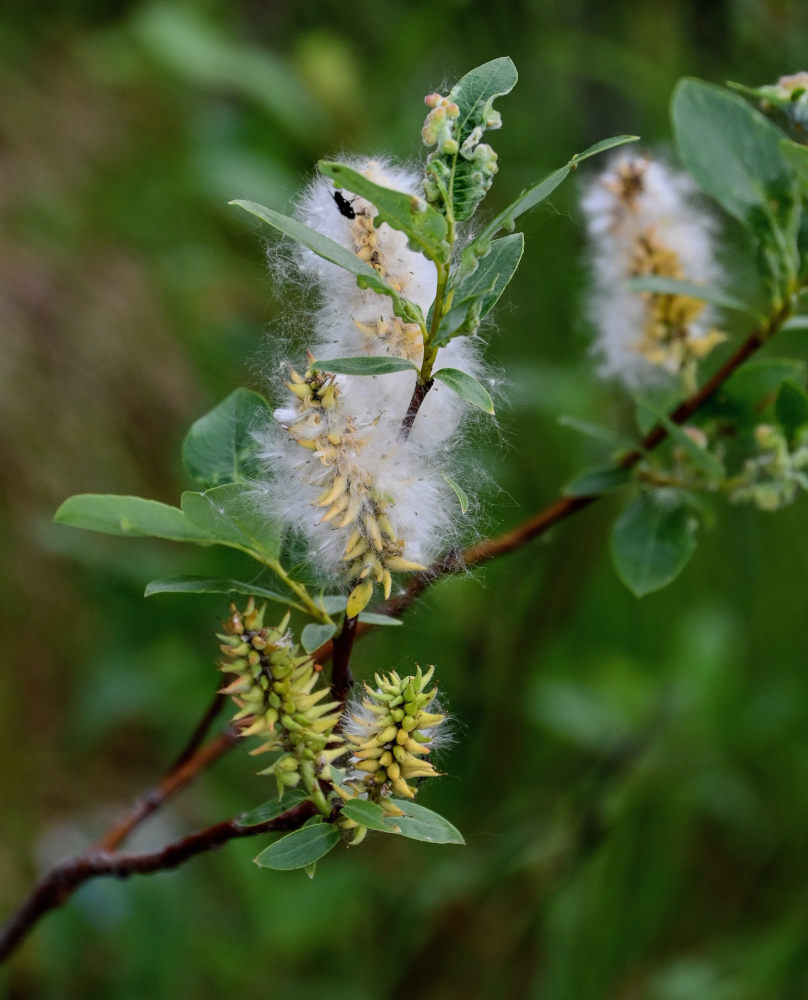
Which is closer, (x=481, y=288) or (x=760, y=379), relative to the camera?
(x=481, y=288)

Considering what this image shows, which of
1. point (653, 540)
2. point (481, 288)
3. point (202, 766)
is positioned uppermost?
point (481, 288)

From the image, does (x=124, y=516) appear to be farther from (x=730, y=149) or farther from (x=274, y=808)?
(x=730, y=149)

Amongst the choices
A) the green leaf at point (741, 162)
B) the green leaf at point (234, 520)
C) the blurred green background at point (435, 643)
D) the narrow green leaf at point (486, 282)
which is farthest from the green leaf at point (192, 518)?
the blurred green background at point (435, 643)

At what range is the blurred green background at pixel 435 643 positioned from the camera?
1.27 meters

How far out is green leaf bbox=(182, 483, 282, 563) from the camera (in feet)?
1.28

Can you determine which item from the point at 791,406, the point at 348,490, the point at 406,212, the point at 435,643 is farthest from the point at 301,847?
the point at 435,643

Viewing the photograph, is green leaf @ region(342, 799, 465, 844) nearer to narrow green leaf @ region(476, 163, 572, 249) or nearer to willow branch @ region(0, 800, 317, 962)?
willow branch @ region(0, 800, 317, 962)

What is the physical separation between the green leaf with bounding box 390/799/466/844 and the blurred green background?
60 centimetres

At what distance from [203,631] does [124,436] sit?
2.06 ft

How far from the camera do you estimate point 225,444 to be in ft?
1.64

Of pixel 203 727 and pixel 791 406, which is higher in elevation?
pixel 791 406

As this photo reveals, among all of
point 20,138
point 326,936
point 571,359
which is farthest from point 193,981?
point 20,138

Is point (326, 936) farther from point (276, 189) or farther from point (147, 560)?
point (276, 189)

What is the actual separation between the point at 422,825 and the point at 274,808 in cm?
6
